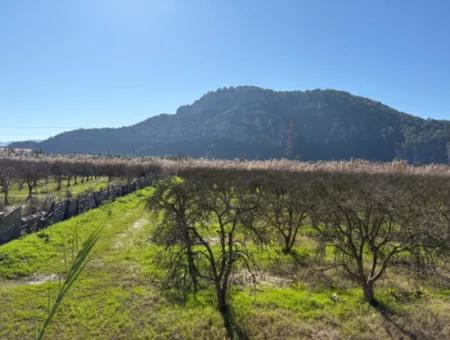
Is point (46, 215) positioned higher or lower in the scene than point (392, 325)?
higher

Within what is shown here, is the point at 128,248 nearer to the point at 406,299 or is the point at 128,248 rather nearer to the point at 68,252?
the point at 68,252

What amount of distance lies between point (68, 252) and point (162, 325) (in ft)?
21.1

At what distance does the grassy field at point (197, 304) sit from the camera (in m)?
8.10

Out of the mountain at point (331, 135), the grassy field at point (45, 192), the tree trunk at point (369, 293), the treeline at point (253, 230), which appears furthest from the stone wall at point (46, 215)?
the mountain at point (331, 135)

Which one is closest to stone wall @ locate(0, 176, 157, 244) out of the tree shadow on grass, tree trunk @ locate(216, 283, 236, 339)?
tree trunk @ locate(216, 283, 236, 339)

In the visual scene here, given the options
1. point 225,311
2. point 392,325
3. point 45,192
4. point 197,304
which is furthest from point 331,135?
point 225,311

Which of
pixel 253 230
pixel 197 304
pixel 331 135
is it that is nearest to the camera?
pixel 253 230

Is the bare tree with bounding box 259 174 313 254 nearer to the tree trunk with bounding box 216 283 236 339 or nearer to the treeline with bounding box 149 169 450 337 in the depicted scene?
the treeline with bounding box 149 169 450 337

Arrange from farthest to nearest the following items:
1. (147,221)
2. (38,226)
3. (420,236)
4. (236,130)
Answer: (236,130) < (147,221) < (38,226) < (420,236)

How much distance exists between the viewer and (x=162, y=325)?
826cm

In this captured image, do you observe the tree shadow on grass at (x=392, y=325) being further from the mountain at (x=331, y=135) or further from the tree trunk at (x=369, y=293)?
the mountain at (x=331, y=135)

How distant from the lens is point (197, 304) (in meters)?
9.42

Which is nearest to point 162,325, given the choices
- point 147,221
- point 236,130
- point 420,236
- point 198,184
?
point 198,184

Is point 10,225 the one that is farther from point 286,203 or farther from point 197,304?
point 286,203
